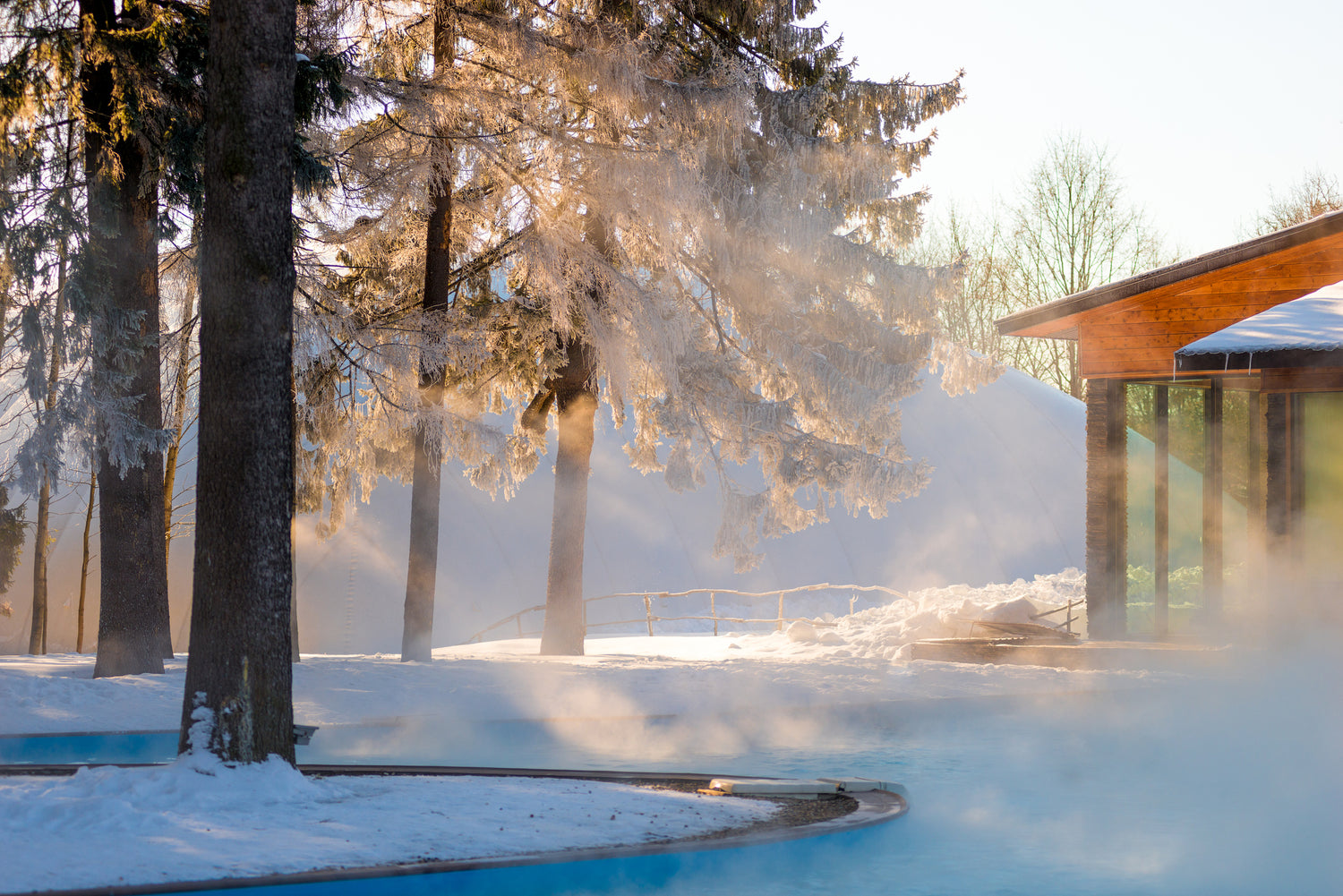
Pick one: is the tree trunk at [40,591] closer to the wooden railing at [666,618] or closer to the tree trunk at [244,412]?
the wooden railing at [666,618]

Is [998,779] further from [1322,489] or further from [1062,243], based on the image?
[1062,243]

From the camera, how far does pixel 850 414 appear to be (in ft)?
45.5

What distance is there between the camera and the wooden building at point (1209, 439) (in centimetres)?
1081

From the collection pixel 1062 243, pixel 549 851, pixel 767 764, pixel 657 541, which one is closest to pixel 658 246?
pixel 767 764

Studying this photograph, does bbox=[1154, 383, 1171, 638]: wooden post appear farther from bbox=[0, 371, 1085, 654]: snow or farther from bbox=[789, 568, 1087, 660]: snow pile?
bbox=[0, 371, 1085, 654]: snow

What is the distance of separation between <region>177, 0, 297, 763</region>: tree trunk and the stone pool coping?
0.91m

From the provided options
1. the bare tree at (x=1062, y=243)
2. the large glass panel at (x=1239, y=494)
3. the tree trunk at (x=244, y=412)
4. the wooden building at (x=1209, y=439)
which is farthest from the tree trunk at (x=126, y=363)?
the bare tree at (x=1062, y=243)

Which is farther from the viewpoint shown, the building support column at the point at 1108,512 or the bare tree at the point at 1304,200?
the bare tree at the point at 1304,200

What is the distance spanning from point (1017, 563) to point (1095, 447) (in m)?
11.7

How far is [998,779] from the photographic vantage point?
27.7 ft

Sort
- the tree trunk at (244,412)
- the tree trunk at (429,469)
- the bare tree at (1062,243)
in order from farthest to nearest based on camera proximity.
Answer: the bare tree at (1062,243) < the tree trunk at (429,469) < the tree trunk at (244,412)

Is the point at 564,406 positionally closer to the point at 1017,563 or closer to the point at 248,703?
the point at 248,703

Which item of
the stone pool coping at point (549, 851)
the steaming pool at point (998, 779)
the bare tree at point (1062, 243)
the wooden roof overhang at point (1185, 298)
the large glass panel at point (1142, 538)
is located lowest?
the steaming pool at point (998, 779)

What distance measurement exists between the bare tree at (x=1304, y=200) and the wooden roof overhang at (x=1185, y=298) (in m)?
24.6
